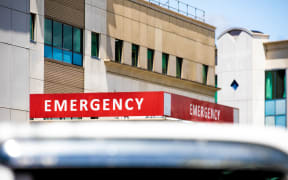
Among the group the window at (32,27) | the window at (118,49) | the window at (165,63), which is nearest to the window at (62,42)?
the window at (32,27)

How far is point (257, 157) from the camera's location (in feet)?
5.70

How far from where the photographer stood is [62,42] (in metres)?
37.7

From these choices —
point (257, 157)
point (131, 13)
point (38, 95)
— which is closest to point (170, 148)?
point (257, 157)

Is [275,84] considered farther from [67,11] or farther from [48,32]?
[48,32]

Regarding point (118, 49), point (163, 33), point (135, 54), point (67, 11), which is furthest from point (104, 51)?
point (163, 33)

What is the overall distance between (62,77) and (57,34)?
2474 mm

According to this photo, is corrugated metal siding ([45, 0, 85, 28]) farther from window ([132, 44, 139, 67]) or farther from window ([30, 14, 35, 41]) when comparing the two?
window ([132, 44, 139, 67])

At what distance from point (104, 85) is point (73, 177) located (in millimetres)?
39489

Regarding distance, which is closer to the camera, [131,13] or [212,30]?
[131,13]

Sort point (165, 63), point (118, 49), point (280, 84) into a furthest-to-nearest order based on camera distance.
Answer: point (280, 84) → point (165, 63) → point (118, 49)

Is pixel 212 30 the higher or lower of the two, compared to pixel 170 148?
higher

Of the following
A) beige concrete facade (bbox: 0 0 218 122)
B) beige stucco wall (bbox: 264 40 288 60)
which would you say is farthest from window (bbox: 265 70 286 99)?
beige concrete facade (bbox: 0 0 218 122)

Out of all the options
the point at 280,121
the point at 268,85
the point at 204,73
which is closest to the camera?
the point at 204,73

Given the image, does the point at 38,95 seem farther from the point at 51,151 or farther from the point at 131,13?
the point at 51,151
